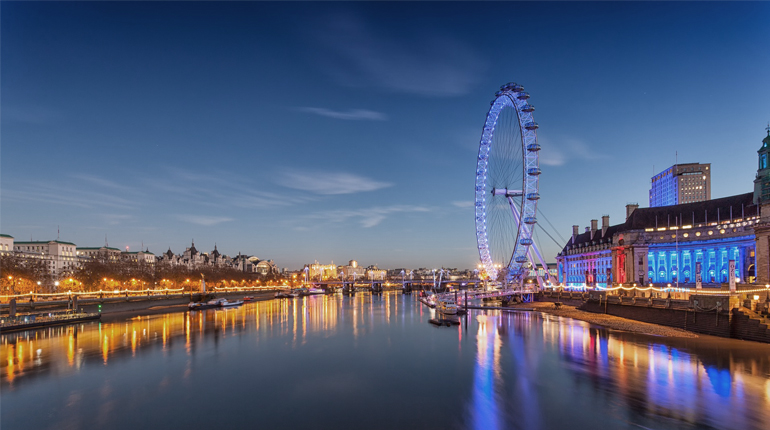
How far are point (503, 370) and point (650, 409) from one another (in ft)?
34.3

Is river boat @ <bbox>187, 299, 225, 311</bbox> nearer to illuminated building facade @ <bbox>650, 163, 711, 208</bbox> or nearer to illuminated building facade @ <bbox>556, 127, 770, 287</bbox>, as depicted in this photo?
illuminated building facade @ <bbox>556, 127, 770, 287</bbox>

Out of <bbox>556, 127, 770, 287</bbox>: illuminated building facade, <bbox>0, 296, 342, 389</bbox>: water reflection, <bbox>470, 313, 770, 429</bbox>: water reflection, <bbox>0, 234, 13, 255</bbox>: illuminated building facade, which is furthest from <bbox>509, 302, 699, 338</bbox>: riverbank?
<bbox>0, 234, 13, 255</bbox>: illuminated building facade

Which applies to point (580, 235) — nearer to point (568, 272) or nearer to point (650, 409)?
point (568, 272)

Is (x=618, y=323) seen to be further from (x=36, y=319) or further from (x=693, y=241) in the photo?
(x=36, y=319)

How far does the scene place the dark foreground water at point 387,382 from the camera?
2002cm

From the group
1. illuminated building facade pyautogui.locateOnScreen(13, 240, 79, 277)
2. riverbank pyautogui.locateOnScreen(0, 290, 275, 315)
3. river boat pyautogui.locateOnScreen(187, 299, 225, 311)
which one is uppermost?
illuminated building facade pyautogui.locateOnScreen(13, 240, 79, 277)

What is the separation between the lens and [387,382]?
2742 cm

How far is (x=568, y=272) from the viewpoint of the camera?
128500 mm

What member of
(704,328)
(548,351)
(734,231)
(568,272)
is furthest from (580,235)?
(548,351)

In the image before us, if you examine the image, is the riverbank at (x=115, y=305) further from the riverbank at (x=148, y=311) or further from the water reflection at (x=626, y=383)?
the water reflection at (x=626, y=383)

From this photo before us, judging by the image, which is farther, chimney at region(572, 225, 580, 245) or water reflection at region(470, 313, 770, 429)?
chimney at region(572, 225, 580, 245)

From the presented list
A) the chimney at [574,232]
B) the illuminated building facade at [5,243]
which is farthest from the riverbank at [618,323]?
Answer: the illuminated building facade at [5,243]

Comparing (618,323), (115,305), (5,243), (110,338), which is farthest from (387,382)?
(5,243)

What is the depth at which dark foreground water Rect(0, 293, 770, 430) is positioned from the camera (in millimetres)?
20016
